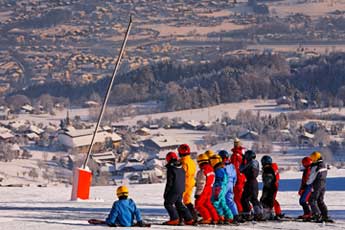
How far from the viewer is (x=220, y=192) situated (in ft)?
43.2

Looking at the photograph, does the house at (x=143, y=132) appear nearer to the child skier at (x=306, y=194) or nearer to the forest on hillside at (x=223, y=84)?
the forest on hillside at (x=223, y=84)

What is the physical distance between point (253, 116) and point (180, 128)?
6698 mm

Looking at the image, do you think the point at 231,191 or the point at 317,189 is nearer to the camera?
the point at 231,191

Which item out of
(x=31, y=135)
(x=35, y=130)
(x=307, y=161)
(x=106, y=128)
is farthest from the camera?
(x=106, y=128)

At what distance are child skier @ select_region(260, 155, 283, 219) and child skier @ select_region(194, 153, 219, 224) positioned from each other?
0.97 metres

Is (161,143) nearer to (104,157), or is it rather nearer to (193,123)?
(104,157)

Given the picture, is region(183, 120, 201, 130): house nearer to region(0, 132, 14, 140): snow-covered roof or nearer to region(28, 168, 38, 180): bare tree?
region(0, 132, 14, 140): snow-covered roof

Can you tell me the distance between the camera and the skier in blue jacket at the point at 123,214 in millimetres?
12469

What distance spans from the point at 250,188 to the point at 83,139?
41009 mm

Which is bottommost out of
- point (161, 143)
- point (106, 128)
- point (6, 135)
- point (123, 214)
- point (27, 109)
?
point (6, 135)

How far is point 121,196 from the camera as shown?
12.6 meters

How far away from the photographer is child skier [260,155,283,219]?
13867 mm

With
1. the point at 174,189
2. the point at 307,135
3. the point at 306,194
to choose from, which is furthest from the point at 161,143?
the point at 174,189

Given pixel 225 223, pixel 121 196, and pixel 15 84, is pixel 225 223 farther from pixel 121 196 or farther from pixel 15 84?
pixel 15 84
